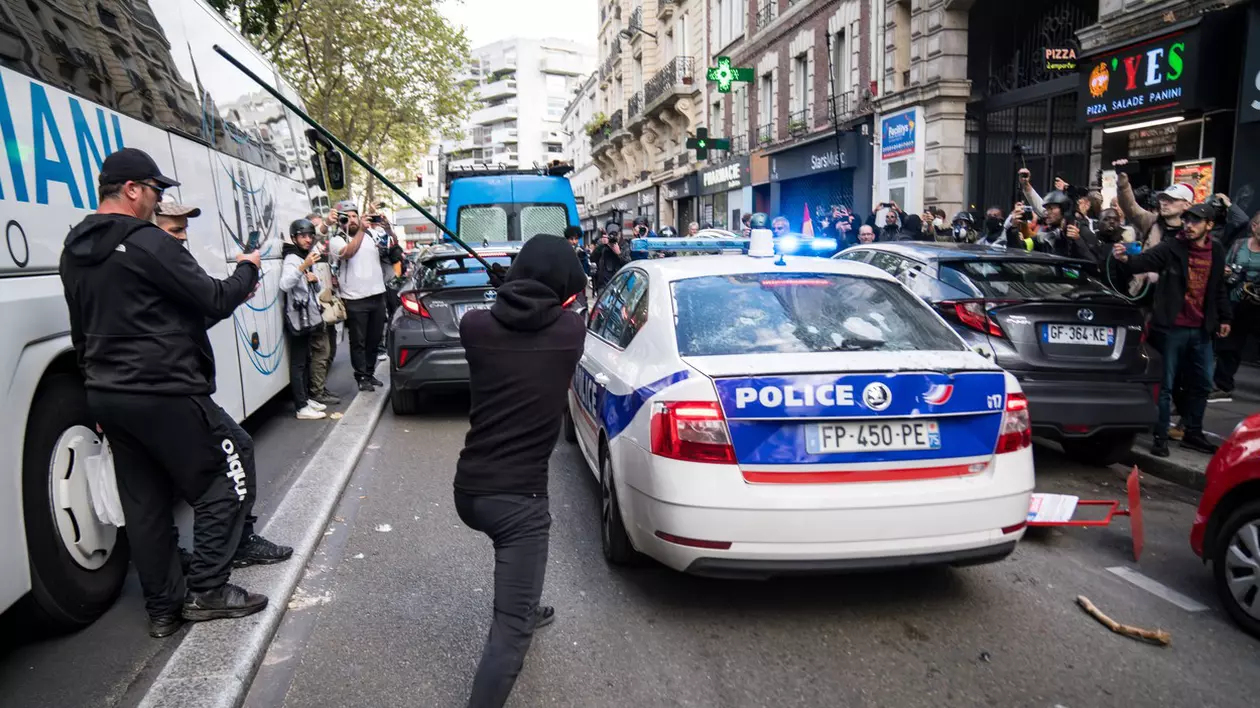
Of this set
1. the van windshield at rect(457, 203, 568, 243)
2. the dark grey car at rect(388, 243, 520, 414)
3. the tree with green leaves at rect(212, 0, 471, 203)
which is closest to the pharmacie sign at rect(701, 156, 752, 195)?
the tree with green leaves at rect(212, 0, 471, 203)

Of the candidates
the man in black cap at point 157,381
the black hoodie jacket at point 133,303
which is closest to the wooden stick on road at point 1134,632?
the man in black cap at point 157,381

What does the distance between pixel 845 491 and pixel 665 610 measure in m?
1.03

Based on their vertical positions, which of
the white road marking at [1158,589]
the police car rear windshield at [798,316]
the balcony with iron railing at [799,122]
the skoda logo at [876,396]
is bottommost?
the white road marking at [1158,589]

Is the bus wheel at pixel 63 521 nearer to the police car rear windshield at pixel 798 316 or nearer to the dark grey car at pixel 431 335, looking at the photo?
the police car rear windshield at pixel 798 316

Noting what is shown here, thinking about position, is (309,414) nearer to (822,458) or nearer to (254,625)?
(254,625)

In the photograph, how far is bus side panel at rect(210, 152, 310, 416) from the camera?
6039 millimetres

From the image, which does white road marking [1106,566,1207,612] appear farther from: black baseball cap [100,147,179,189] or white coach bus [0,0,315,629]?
white coach bus [0,0,315,629]

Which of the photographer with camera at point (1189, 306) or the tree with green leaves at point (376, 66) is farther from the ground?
the tree with green leaves at point (376, 66)

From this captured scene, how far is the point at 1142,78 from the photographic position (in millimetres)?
10633

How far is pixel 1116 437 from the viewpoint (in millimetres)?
6023

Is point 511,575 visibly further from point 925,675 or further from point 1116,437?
point 1116,437

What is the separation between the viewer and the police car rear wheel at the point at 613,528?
4.08m

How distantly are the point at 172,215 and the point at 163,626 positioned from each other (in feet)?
5.60

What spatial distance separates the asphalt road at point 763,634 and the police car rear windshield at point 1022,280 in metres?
1.67
